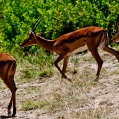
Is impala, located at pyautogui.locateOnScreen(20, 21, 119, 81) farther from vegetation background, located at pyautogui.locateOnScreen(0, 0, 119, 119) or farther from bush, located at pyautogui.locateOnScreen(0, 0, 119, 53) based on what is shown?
bush, located at pyautogui.locateOnScreen(0, 0, 119, 53)

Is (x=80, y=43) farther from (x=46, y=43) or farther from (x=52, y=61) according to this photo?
(x=52, y=61)

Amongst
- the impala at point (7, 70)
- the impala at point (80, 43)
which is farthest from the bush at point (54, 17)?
the impala at point (7, 70)

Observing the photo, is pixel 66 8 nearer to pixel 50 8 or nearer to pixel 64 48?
pixel 50 8

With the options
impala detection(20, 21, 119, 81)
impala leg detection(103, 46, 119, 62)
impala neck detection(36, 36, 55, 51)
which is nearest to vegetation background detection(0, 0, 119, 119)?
impala leg detection(103, 46, 119, 62)

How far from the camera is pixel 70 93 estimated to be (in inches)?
366

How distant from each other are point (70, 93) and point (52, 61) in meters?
3.86

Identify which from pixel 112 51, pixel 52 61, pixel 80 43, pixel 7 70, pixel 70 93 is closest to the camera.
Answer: pixel 7 70

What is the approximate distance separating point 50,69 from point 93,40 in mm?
1288

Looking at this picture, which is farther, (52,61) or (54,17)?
(54,17)

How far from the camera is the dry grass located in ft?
27.3

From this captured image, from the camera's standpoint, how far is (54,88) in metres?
10.4

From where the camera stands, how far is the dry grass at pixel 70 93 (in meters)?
8.33

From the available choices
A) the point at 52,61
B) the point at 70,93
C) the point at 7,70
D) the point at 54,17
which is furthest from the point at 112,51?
the point at 7,70

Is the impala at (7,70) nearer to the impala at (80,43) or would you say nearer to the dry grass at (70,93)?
the dry grass at (70,93)
